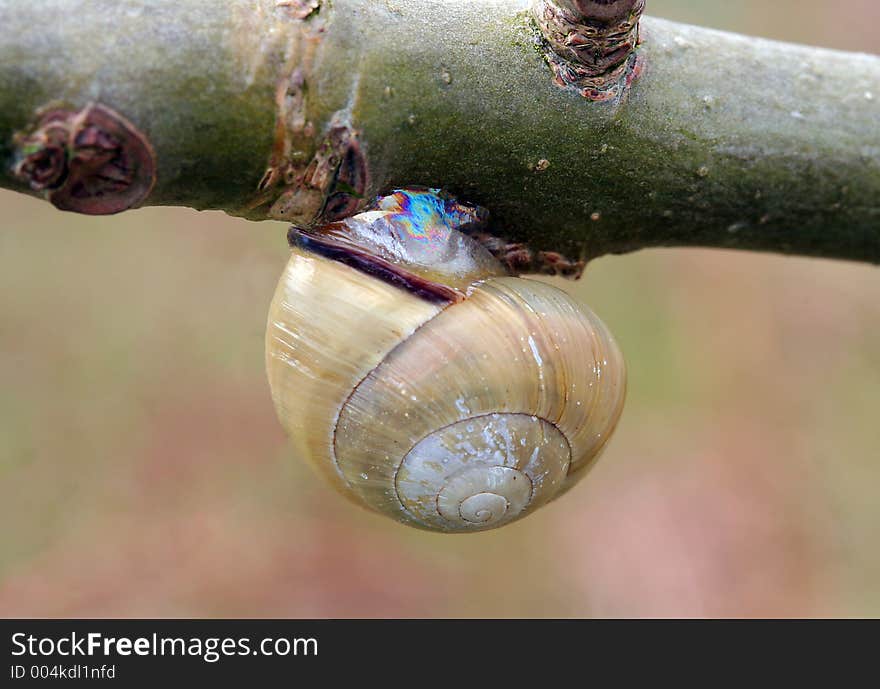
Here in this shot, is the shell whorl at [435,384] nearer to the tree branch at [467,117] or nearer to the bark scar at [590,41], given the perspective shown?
the tree branch at [467,117]

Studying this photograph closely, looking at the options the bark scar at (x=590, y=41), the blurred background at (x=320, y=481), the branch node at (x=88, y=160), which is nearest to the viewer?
the branch node at (x=88, y=160)

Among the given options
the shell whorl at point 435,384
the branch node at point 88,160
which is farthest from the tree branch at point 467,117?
the shell whorl at point 435,384

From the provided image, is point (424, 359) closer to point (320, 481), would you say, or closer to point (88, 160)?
point (88, 160)

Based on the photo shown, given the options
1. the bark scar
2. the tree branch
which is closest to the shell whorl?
the tree branch

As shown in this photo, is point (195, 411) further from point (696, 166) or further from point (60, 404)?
point (696, 166)

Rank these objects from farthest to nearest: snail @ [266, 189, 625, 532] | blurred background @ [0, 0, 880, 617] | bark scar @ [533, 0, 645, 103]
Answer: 1. blurred background @ [0, 0, 880, 617]
2. snail @ [266, 189, 625, 532]
3. bark scar @ [533, 0, 645, 103]

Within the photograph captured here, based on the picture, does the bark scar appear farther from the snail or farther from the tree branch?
the snail
